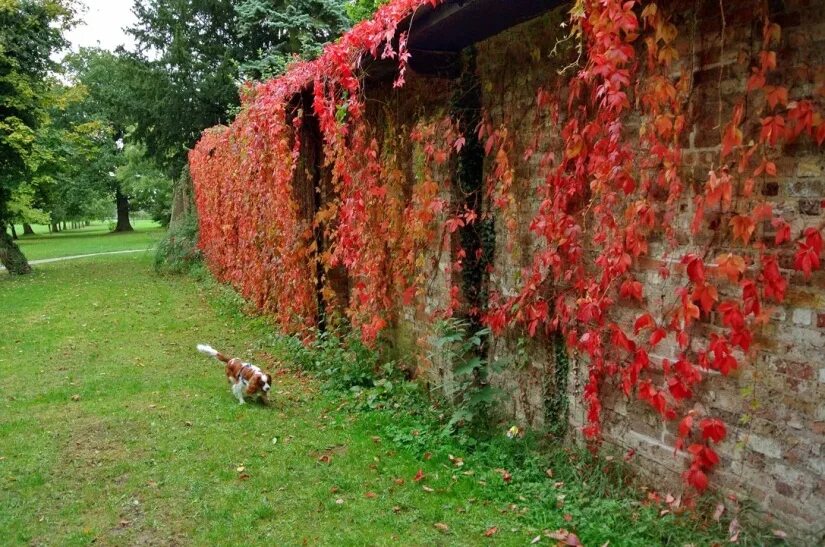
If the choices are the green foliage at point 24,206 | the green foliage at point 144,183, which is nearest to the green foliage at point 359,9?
the green foliage at point 24,206

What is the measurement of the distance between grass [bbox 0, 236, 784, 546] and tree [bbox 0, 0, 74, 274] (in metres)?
10.3

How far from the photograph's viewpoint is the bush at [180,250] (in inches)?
635

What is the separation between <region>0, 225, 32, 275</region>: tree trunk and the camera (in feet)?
54.9

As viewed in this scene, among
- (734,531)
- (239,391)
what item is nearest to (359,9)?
(239,391)

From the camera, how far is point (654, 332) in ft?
10.4

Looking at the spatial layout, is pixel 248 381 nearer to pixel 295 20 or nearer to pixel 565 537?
pixel 565 537

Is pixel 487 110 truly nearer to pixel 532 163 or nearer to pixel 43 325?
pixel 532 163

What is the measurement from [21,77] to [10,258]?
4.97m

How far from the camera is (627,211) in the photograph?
10.8 ft

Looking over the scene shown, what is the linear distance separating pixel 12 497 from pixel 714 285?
15.1 feet

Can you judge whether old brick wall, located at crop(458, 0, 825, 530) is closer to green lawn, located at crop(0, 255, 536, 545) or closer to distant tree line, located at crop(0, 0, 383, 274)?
green lawn, located at crop(0, 255, 536, 545)

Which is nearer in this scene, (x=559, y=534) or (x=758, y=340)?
(x=758, y=340)

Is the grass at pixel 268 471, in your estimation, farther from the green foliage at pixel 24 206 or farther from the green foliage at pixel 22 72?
the green foliage at pixel 24 206

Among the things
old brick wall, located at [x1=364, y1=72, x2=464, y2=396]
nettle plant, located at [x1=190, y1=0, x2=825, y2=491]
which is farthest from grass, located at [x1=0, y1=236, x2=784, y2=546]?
nettle plant, located at [x1=190, y1=0, x2=825, y2=491]
